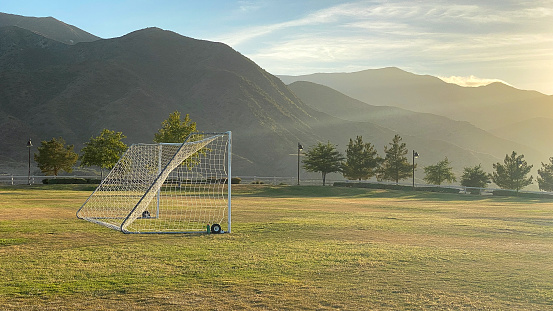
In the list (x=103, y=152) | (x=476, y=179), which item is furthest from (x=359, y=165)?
(x=103, y=152)

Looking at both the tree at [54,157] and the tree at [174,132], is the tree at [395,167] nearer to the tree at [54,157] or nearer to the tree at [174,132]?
the tree at [174,132]

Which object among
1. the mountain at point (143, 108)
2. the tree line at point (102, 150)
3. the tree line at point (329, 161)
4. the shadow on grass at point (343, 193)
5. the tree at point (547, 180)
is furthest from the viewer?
Answer: the mountain at point (143, 108)

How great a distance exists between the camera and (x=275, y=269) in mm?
11125

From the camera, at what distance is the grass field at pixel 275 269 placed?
855cm

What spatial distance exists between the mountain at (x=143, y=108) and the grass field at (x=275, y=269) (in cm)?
10690

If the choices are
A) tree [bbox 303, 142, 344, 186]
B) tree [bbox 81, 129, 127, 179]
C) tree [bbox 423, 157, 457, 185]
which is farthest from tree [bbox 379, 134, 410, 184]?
tree [bbox 81, 129, 127, 179]

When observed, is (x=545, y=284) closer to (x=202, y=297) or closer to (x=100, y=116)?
(x=202, y=297)

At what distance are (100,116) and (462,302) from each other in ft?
518

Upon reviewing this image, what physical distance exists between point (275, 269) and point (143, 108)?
158420 mm

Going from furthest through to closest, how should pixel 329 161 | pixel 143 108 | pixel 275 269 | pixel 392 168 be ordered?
pixel 143 108
pixel 392 168
pixel 329 161
pixel 275 269

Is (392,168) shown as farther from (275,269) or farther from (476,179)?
(275,269)

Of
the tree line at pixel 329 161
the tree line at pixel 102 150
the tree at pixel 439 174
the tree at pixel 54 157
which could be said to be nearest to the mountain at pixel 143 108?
the tree at pixel 439 174

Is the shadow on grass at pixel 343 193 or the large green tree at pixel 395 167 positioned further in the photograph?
the large green tree at pixel 395 167

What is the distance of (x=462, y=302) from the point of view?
867 centimetres
